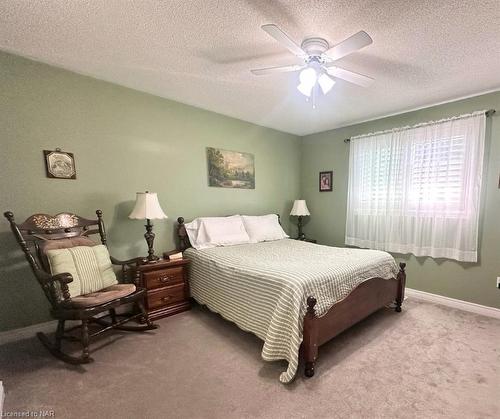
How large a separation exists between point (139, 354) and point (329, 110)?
11.2 ft

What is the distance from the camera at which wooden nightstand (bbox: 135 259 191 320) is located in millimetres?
2449

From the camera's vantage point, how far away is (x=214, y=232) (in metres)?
3.08

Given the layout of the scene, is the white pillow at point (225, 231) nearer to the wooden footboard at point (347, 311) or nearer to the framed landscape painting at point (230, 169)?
the framed landscape painting at point (230, 169)

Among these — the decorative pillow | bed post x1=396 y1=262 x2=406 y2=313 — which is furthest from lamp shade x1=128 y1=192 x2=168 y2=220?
bed post x1=396 y1=262 x2=406 y2=313

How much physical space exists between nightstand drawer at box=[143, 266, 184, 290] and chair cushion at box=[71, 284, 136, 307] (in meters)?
0.30

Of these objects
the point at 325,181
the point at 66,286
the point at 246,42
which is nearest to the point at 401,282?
the point at 325,181

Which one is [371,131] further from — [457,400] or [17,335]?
[17,335]

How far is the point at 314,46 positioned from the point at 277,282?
176 centimetres

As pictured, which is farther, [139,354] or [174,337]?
[174,337]

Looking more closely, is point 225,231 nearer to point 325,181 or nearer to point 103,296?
point 103,296

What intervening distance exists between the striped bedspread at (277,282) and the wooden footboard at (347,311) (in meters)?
0.06

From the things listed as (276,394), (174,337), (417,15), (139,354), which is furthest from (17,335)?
(417,15)

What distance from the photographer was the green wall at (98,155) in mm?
2090

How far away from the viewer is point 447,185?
286 cm
